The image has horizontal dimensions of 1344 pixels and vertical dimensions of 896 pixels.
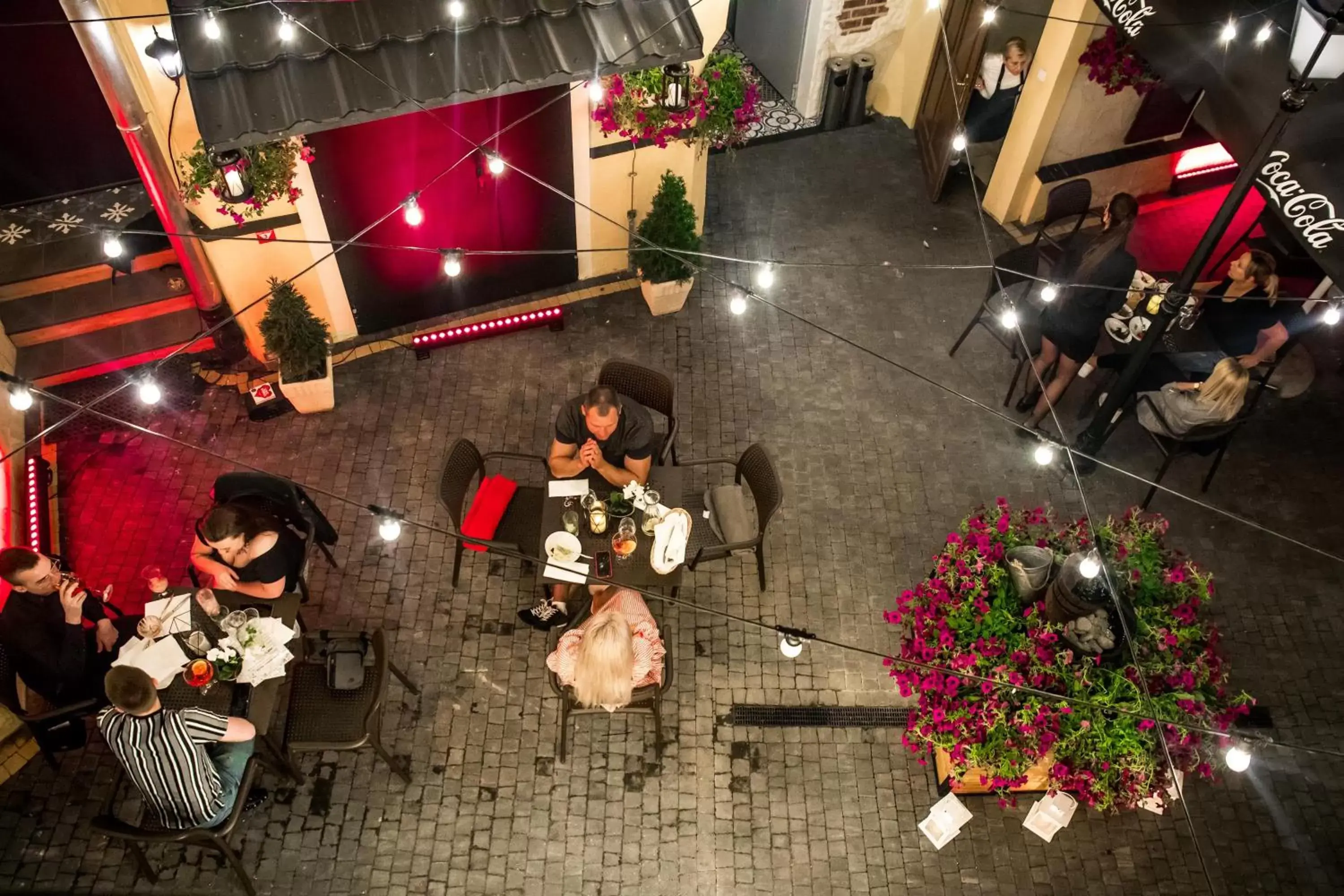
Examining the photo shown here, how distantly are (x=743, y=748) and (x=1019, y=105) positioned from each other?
686 cm

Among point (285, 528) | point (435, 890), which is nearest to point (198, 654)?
point (285, 528)

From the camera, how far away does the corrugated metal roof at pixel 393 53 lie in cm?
579

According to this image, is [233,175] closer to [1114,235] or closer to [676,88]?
[676,88]

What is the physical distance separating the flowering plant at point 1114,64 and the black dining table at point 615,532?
5466 millimetres

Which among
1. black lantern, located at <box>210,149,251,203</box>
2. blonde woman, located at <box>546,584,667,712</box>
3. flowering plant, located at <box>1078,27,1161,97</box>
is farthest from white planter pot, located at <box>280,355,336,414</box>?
flowering plant, located at <box>1078,27,1161,97</box>

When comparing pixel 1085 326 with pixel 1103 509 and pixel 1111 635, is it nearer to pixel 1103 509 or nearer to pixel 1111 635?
pixel 1103 509

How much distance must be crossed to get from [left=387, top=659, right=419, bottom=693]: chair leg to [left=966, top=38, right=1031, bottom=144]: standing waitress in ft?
24.9

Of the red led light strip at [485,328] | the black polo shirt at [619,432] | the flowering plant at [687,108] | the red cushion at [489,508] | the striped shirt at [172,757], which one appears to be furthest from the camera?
the red led light strip at [485,328]

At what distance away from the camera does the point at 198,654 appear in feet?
17.1

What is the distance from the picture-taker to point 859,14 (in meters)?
9.56

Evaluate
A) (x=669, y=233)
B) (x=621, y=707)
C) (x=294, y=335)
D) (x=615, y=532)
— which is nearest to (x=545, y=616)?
(x=615, y=532)

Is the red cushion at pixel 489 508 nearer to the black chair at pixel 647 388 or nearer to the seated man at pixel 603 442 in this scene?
the seated man at pixel 603 442

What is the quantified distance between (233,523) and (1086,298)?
6.42m

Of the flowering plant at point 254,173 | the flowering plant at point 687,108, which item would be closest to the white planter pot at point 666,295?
the flowering plant at point 687,108
